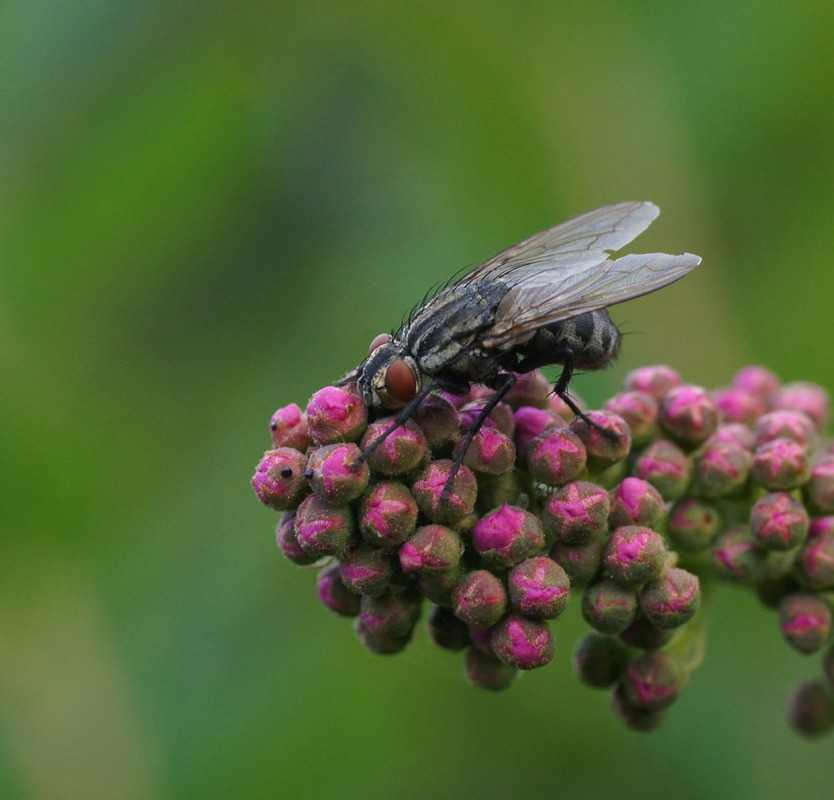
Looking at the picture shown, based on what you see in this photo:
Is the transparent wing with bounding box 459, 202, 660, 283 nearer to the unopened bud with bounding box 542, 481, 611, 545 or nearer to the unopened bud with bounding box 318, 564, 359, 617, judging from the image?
the unopened bud with bounding box 542, 481, 611, 545

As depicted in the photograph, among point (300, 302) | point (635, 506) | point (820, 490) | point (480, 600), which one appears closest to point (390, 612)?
point (480, 600)

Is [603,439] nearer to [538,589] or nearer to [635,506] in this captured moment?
[635,506]

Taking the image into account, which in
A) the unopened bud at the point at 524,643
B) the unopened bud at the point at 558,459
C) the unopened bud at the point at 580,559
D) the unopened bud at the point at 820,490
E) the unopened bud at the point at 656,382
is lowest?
the unopened bud at the point at 820,490

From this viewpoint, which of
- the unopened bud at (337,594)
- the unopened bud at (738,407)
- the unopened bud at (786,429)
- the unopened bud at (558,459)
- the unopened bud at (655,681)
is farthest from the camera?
the unopened bud at (738,407)

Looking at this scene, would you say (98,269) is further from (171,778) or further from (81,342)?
(171,778)

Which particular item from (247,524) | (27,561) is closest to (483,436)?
(247,524)

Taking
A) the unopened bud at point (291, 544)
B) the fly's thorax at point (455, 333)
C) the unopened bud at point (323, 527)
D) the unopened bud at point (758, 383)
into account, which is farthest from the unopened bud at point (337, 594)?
the unopened bud at point (758, 383)

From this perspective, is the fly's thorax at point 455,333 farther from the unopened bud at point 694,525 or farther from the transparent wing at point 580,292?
the unopened bud at point 694,525

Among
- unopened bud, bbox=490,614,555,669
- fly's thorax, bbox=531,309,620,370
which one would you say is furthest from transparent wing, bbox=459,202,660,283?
unopened bud, bbox=490,614,555,669
